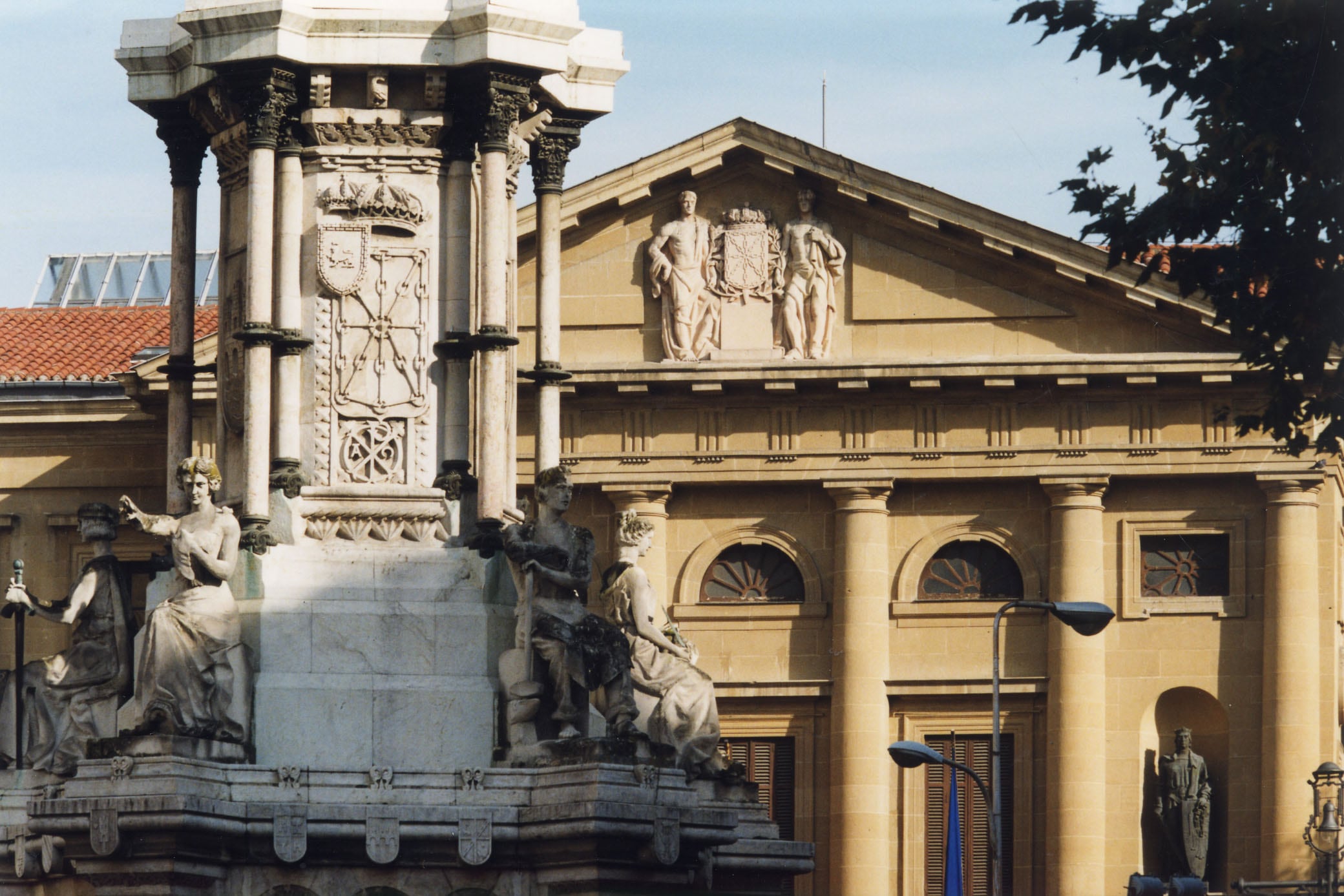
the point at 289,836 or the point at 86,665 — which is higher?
the point at 86,665

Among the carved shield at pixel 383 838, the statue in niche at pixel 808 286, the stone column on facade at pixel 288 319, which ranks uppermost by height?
the statue in niche at pixel 808 286

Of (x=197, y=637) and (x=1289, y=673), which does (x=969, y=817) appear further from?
(x=197, y=637)

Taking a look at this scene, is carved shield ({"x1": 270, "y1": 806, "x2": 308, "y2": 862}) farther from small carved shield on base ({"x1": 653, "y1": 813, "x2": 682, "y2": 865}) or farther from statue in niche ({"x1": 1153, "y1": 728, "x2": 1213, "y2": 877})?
statue in niche ({"x1": 1153, "y1": 728, "x2": 1213, "y2": 877})

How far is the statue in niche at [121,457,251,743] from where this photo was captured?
2767 cm

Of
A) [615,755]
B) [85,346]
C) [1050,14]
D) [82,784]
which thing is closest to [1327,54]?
[1050,14]

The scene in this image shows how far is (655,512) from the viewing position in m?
60.2

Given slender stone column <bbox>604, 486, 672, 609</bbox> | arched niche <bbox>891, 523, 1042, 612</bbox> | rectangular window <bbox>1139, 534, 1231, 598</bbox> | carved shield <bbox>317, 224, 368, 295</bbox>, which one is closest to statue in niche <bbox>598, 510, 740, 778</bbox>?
carved shield <bbox>317, 224, 368, 295</bbox>

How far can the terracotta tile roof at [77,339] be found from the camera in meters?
62.1

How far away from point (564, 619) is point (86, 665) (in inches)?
183

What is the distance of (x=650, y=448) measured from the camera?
2378 inches

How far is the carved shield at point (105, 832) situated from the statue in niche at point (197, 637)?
86 cm

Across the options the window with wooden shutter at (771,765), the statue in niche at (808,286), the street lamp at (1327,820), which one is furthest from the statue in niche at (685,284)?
the street lamp at (1327,820)

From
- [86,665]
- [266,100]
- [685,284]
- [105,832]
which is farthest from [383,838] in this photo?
[685,284]

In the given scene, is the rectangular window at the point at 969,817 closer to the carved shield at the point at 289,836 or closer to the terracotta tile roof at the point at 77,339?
the terracotta tile roof at the point at 77,339
